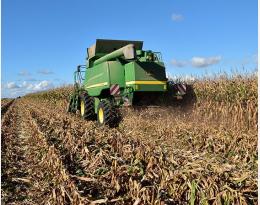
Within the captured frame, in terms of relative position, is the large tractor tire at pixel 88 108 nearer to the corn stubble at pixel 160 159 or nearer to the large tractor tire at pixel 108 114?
the large tractor tire at pixel 108 114

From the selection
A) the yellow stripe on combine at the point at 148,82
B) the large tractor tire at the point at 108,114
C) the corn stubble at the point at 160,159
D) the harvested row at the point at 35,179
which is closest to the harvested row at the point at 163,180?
the corn stubble at the point at 160,159

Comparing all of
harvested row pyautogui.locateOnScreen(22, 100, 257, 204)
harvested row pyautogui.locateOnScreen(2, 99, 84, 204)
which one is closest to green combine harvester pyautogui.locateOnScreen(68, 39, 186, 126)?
harvested row pyautogui.locateOnScreen(2, 99, 84, 204)

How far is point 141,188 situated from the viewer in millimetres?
4070

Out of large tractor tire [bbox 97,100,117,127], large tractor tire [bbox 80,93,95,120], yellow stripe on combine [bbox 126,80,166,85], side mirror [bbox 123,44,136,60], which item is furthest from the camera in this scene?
large tractor tire [bbox 80,93,95,120]

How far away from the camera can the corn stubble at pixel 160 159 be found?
4125 mm

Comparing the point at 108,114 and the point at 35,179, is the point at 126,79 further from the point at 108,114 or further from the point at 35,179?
the point at 35,179

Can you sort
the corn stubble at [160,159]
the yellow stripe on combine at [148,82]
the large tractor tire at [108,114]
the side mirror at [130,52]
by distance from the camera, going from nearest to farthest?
the corn stubble at [160,159] → the side mirror at [130,52] → the yellow stripe on combine at [148,82] → the large tractor tire at [108,114]

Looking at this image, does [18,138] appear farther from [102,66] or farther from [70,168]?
[70,168]

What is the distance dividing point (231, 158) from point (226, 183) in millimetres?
1938

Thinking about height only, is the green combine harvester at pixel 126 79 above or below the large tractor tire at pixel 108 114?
above

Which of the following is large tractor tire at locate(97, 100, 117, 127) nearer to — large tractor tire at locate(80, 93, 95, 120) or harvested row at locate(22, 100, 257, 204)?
large tractor tire at locate(80, 93, 95, 120)

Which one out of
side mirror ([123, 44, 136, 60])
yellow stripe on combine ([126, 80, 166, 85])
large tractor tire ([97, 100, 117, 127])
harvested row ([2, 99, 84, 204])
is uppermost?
side mirror ([123, 44, 136, 60])

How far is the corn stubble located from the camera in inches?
162

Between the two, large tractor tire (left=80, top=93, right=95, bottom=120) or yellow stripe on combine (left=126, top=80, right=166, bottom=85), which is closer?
yellow stripe on combine (left=126, top=80, right=166, bottom=85)
